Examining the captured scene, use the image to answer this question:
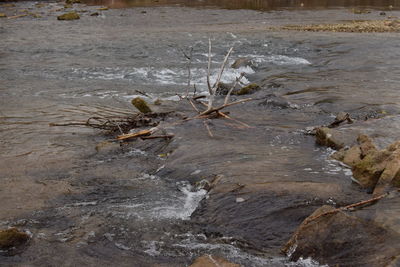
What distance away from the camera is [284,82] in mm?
11273

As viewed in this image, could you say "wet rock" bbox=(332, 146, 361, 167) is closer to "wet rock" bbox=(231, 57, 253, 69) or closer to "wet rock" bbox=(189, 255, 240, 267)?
"wet rock" bbox=(189, 255, 240, 267)

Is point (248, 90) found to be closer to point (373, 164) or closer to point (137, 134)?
point (137, 134)

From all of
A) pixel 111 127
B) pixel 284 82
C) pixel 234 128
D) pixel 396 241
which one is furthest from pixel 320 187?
pixel 284 82

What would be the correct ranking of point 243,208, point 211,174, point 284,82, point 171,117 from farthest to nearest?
point 284,82
point 171,117
point 211,174
point 243,208

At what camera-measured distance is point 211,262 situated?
3549 millimetres

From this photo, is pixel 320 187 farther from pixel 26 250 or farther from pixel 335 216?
pixel 26 250

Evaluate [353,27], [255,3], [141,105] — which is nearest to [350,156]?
[141,105]

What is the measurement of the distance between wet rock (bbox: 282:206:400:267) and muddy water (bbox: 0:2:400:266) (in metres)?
0.15

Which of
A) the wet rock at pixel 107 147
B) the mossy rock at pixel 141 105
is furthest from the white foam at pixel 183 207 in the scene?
the mossy rock at pixel 141 105

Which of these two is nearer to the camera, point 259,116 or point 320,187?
point 320,187

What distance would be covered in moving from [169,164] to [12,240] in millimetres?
2373

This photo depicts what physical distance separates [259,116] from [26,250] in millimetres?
5007

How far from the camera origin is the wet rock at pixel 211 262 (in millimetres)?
3516

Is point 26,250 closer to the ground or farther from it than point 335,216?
closer to the ground
